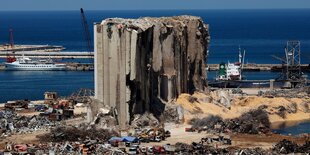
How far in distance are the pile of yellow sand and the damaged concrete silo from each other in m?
1.16

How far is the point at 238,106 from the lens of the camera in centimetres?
6756

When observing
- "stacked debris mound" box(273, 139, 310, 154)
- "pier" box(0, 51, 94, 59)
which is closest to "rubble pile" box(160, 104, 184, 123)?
"stacked debris mound" box(273, 139, 310, 154)

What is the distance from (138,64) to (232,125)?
21.3 feet

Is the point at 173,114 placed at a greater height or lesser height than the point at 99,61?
lesser

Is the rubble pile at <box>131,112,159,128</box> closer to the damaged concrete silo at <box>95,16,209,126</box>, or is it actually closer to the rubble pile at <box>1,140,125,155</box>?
the damaged concrete silo at <box>95,16,209,126</box>

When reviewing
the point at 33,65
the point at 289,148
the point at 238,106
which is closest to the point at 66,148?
the point at 289,148

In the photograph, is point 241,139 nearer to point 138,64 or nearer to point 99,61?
point 138,64

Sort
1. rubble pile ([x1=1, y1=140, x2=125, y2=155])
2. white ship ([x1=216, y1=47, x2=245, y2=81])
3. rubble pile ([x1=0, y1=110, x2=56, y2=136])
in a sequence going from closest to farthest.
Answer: rubble pile ([x1=1, y1=140, x2=125, y2=155]) < rubble pile ([x1=0, y1=110, x2=56, y2=136]) < white ship ([x1=216, y1=47, x2=245, y2=81])

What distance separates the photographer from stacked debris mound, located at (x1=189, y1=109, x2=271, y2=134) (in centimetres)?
5466

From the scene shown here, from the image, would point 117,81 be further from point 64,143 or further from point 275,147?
point 275,147

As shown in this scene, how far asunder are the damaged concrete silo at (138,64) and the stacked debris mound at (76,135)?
4.19 metres

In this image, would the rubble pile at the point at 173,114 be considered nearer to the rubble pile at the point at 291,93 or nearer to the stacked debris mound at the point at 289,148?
the stacked debris mound at the point at 289,148

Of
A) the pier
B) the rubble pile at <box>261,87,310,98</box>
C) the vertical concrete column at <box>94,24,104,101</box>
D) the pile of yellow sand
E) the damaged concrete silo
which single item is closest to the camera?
the damaged concrete silo

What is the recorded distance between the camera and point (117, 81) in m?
55.4
